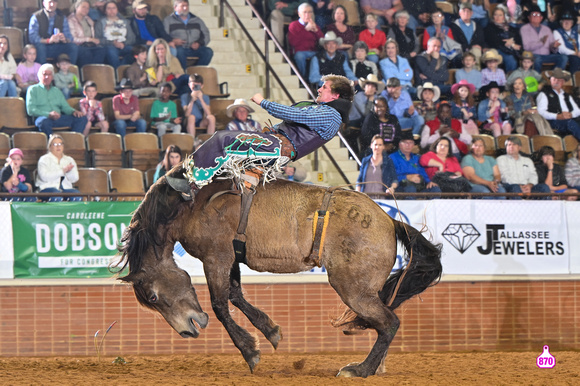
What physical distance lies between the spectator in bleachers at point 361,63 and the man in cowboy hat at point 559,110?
3000 mm

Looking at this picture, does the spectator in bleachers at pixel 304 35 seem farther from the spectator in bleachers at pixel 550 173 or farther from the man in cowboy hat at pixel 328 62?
the spectator in bleachers at pixel 550 173

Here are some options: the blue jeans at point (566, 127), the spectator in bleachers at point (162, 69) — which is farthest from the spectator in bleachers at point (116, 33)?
the blue jeans at point (566, 127)

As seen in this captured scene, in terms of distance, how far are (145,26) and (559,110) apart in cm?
712

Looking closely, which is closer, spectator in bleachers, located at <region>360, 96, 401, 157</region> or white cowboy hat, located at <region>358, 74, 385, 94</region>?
spectator in bleachers, located at <region>360, 96, 401, 157</region>

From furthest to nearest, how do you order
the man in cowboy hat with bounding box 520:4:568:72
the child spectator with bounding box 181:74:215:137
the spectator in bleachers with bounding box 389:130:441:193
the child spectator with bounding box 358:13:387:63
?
Answer: the man in cowboy hat with bounding box 520:4:568:72, the child spectator with bounding box 358:13:387:63, the child spectator with bounding box 181:74:215:137, the spectator in bleachers with bounding box 389:130:441:193

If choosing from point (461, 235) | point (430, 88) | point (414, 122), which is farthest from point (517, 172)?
point (461, 235)

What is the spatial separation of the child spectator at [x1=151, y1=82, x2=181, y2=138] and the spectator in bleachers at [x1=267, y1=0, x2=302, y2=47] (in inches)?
103

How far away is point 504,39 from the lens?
46.4 feet

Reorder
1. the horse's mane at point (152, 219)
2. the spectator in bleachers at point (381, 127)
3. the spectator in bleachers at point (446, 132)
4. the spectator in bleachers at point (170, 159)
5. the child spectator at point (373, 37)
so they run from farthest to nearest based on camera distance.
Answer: the child spectator at point (373, 37) < the spectator in bleachers at point (446, 132) < the spectator in bleachers at point (381, 127) < the spectator in bleachers at point (170, 159) < the horse's mane at point (152, 219)

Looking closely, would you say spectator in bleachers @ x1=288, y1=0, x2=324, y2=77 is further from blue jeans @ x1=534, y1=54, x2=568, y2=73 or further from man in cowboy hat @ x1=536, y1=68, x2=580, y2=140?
blue jeans @ x1=534, y1=54, x2=568, y2=73

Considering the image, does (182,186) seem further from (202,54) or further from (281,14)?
(281,14)

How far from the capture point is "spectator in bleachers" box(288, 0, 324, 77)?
12.8m

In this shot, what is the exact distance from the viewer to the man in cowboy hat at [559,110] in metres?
13.2

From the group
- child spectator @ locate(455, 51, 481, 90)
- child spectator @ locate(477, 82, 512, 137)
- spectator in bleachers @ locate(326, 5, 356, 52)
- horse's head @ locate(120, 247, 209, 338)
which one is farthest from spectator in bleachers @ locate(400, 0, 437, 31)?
horse's head @ locate(120, 247, 209, 338)
